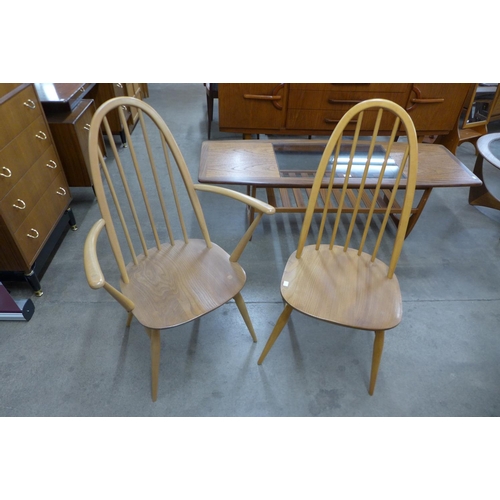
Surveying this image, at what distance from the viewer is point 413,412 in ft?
4.29

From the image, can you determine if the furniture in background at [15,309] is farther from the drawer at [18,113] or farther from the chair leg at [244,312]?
the chair leg at [244,312]

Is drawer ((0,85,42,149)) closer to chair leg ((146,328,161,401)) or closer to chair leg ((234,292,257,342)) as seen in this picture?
chair leg ((146,328,161,401))

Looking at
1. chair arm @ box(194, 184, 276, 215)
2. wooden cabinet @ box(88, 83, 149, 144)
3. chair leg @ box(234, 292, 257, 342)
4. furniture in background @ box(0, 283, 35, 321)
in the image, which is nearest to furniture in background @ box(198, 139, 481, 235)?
chair arm @ box(194, 184, 276, 215)

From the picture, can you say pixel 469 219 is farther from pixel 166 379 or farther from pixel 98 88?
pixel 98 88

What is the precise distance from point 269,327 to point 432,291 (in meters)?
0.93

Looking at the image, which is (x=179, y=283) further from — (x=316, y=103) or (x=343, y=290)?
(x=316, y=103)

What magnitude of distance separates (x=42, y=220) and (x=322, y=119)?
1.99 meters

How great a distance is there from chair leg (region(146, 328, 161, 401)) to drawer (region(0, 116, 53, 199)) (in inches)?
34.4

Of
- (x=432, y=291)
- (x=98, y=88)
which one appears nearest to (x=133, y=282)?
(x=432, y=291)

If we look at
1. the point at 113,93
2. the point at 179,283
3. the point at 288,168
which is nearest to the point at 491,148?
the point at 288,168

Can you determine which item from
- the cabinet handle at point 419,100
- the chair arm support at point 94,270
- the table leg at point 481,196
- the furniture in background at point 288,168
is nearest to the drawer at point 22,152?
the chair arm support at point 94,270

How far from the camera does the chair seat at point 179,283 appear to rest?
1093 mm

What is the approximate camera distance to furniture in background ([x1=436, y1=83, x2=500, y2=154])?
102 inches

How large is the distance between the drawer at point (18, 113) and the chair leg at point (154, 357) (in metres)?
1.01
